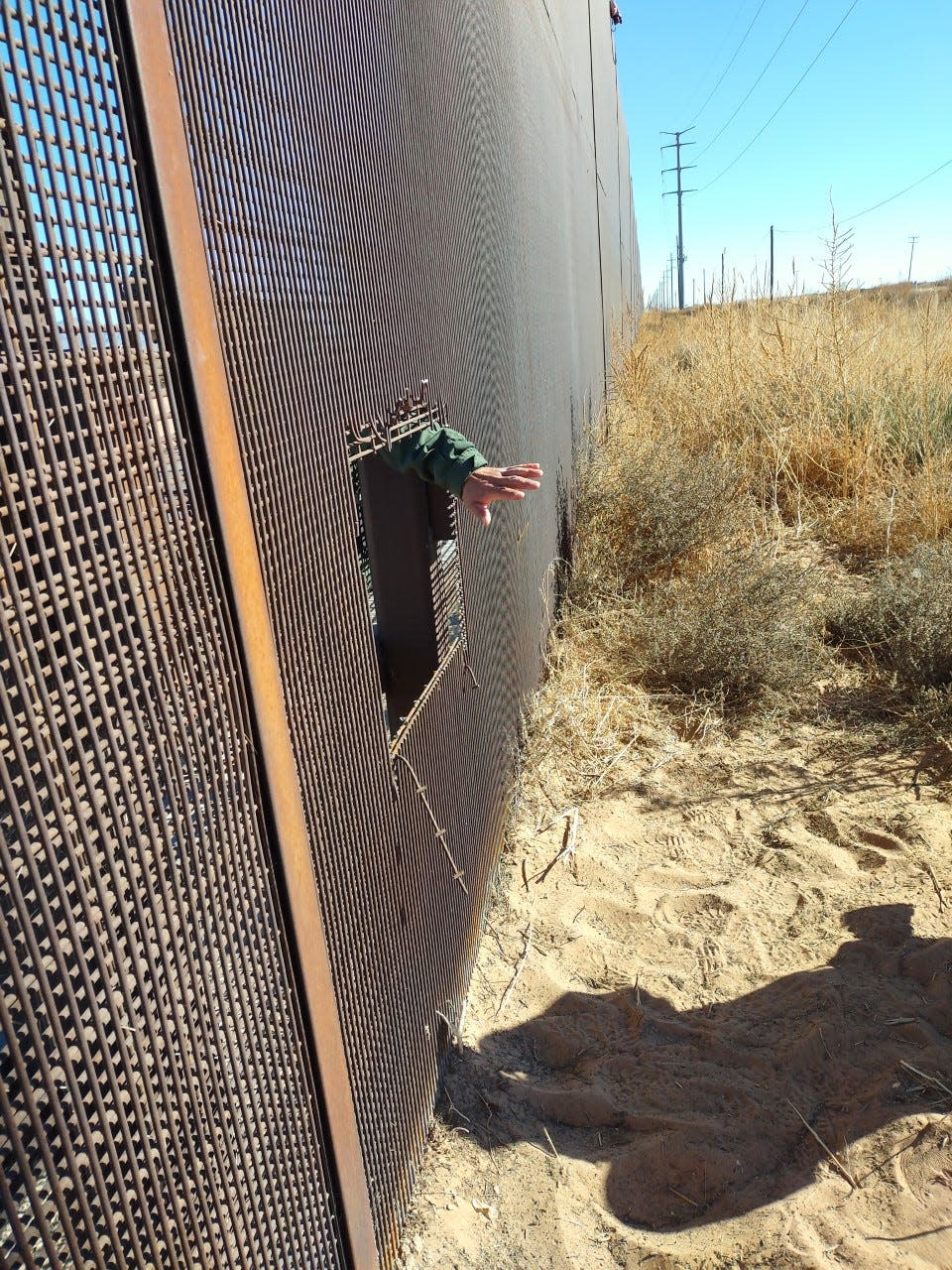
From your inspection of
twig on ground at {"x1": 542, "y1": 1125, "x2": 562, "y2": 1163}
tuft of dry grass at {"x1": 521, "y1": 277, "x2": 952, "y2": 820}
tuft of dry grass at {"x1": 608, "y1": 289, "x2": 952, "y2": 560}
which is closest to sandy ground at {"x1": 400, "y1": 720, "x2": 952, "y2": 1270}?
twig on ground at {"x1": 542, "y1": 1125, "x2": 562, "y2": 1163}

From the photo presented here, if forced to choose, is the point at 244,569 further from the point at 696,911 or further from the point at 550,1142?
the point at 696,911

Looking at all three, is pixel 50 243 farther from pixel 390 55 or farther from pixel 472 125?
pixel 472 125

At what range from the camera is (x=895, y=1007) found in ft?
8.70

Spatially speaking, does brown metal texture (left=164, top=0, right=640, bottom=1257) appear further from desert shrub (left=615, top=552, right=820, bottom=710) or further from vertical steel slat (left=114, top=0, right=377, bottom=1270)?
desert shrub (left=615, top=552, right=820, bottom=710)

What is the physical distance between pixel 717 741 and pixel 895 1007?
1.72m

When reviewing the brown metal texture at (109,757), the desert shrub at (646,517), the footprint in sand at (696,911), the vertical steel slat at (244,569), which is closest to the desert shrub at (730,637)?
the desert shrub at (646,517)

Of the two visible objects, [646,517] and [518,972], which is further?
[646,517]

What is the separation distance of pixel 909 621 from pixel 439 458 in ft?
10.9

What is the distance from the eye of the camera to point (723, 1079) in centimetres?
247

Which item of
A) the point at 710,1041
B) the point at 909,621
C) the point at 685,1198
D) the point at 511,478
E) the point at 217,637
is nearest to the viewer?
the point at 217,637

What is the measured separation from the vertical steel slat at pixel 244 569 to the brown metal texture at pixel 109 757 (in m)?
0.03

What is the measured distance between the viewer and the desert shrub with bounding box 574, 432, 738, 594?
5957 mm

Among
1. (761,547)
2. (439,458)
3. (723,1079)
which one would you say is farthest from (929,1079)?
(761,547)

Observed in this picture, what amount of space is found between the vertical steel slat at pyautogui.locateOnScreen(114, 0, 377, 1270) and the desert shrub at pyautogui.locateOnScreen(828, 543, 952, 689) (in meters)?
3.67
